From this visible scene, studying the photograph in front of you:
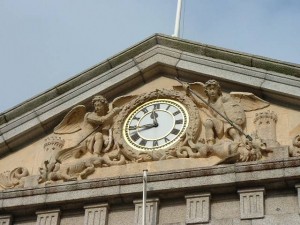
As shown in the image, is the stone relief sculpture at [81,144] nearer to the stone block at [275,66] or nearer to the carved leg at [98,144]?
the carved leg at [98,144]

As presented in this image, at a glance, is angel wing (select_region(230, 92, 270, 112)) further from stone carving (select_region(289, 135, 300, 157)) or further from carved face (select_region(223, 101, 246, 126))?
stone carving (select_region(289, 135, 300, 157))

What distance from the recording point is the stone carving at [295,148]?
672 inches

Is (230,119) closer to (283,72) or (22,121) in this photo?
(283,72)

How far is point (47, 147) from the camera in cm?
1895

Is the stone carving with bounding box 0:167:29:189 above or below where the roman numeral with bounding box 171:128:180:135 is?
below

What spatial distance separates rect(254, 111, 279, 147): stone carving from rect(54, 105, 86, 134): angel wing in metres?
3.40

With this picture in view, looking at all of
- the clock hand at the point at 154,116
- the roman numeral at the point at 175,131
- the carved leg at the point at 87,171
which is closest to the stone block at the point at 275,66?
the roman numeral at the point at 175,131

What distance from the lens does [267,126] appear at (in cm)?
1775

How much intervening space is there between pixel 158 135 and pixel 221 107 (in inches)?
48.6

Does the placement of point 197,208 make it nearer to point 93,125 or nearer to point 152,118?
point 152,118

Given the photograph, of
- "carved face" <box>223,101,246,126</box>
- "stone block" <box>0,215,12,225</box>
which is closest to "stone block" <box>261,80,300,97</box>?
"carved face" <box>223,101,246,126</box>

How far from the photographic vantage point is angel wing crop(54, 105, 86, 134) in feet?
62.7

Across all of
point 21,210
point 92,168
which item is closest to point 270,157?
point 92,168

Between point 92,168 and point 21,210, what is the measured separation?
4.76ft
